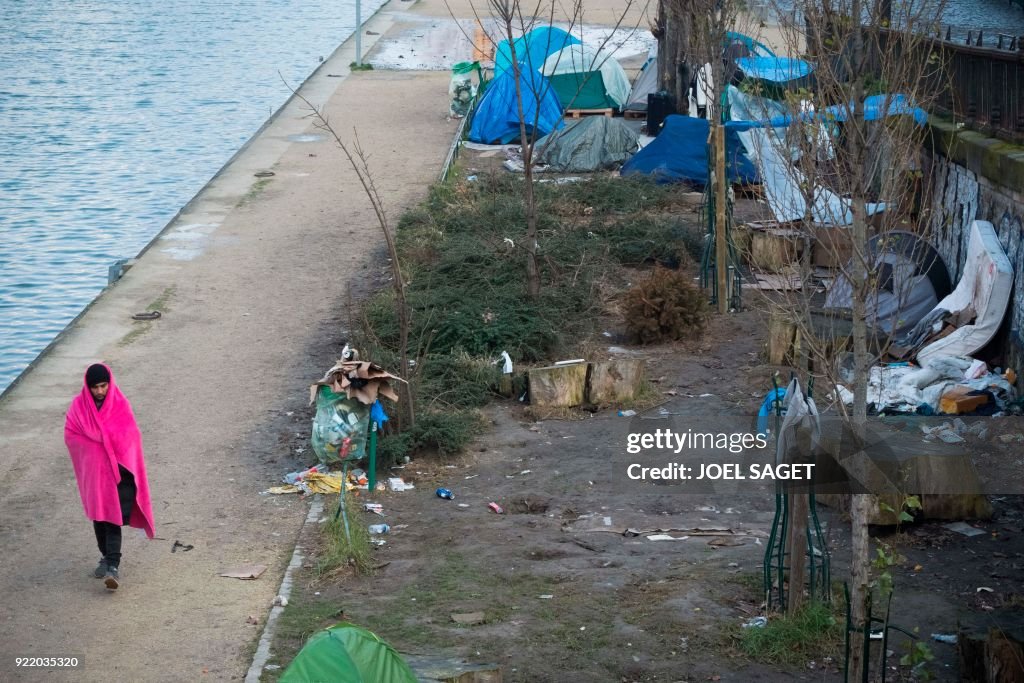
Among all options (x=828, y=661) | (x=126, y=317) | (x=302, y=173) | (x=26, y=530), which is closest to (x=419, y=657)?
(x=828, y=661)

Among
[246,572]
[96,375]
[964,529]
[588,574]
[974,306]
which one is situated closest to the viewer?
[96,375]

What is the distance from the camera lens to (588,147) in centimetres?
2225

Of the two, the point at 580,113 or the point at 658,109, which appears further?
the point at 580,113

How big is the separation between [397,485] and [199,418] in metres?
2.49

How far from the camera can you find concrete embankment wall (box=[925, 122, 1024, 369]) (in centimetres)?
1200

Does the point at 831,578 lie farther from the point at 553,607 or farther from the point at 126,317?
the point at 126,317

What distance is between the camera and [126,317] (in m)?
15.1

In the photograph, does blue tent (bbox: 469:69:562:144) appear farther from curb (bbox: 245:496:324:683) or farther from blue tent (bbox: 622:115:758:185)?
curb (bbox: 245:496:324:683)

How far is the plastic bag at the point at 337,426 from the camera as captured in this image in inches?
416

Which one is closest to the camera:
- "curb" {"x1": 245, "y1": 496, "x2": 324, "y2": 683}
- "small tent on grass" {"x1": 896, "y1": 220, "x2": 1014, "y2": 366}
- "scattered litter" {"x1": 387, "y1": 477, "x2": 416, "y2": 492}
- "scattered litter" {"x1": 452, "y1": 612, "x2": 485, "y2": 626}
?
"curb" {"x1": 245, "y1": 496, "x2": 324, "y2": 683}

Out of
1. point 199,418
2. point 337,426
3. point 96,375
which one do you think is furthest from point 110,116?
point 96,375

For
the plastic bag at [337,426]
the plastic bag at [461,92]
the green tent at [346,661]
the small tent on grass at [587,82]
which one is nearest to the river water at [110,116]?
the plastic bag at [461,92]

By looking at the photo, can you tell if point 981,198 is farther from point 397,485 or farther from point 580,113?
point 580,113

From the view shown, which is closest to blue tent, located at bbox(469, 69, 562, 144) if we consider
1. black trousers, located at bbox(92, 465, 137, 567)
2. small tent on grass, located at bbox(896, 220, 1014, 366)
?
small tent on grass, located at bbox(896, 220, 1014, 366)
